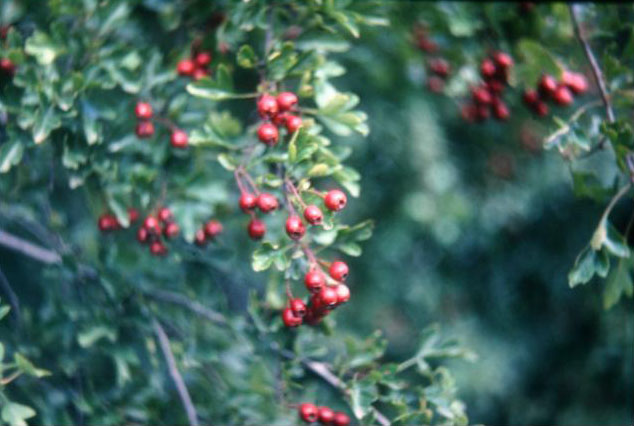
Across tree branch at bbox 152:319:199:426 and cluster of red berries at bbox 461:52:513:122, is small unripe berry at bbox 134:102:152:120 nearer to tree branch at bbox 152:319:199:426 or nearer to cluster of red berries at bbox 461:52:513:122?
tree branch at bbox 152:319:199:426

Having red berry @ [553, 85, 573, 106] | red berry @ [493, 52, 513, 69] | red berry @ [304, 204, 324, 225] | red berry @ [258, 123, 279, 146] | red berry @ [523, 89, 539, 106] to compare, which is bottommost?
red berry @ [523, 89, 539, 106]

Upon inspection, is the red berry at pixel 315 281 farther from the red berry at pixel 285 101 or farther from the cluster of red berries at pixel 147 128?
the cluster of red berries at pixel 147 128

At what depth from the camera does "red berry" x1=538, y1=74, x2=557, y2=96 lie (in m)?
2.71

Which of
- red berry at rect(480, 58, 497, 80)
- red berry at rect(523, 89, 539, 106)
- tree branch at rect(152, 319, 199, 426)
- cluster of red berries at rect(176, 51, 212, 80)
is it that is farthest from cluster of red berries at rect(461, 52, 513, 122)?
tree branch at rect(152, 319, 199, 426)

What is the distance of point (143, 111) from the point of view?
228 centimetres

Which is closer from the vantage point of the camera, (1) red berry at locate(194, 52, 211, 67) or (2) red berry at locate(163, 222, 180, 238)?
(2) red berry at locate(163, 222, 180, 238)

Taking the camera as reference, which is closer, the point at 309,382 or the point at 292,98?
the point at 292,98

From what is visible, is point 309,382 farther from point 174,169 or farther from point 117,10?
point 117,10

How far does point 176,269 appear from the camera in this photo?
2.87 metres

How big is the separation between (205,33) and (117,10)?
1.01 feet

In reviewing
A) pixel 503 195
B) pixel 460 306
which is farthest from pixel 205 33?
pixel 460 306

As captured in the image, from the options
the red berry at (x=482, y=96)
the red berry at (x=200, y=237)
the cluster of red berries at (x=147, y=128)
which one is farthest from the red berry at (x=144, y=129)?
the red berry at (x=482, y=96)

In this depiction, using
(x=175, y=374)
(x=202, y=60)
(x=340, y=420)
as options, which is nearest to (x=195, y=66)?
(x=202, y=60)

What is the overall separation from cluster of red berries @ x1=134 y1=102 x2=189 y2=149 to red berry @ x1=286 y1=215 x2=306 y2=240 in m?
0.64
